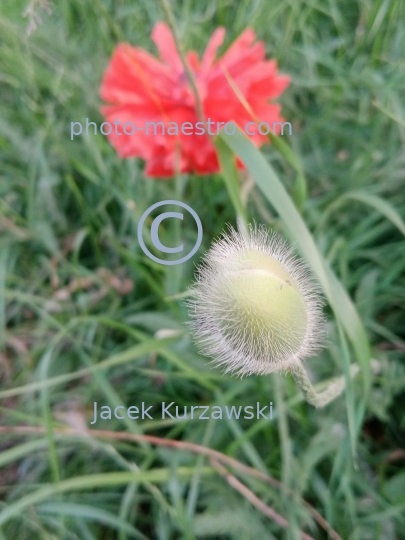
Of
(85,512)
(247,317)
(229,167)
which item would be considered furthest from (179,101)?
(85,512)

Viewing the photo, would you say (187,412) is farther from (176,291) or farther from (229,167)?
(229,167)

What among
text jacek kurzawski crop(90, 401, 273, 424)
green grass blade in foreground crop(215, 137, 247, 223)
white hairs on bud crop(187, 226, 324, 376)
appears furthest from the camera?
text jacek kurzawski crop(90, 401, 273, 424)

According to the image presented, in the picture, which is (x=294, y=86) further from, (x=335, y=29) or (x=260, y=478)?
(x=260, y=478)

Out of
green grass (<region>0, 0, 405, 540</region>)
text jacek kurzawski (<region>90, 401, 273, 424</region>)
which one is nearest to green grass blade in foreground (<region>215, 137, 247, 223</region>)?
green grass (<region>0, 0, 405, 540</region>)

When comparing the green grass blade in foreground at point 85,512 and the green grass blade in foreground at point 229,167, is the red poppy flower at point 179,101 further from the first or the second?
the green grass blade in foreground at point 85,512

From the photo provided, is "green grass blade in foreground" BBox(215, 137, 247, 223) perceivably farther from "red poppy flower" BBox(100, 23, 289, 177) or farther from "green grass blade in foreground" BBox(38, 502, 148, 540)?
"green grass blade in foreground" BBox(38, 502, 148, 540)

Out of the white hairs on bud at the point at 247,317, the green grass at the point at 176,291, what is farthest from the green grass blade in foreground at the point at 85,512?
the white hairs on bud at the point at 247,317
